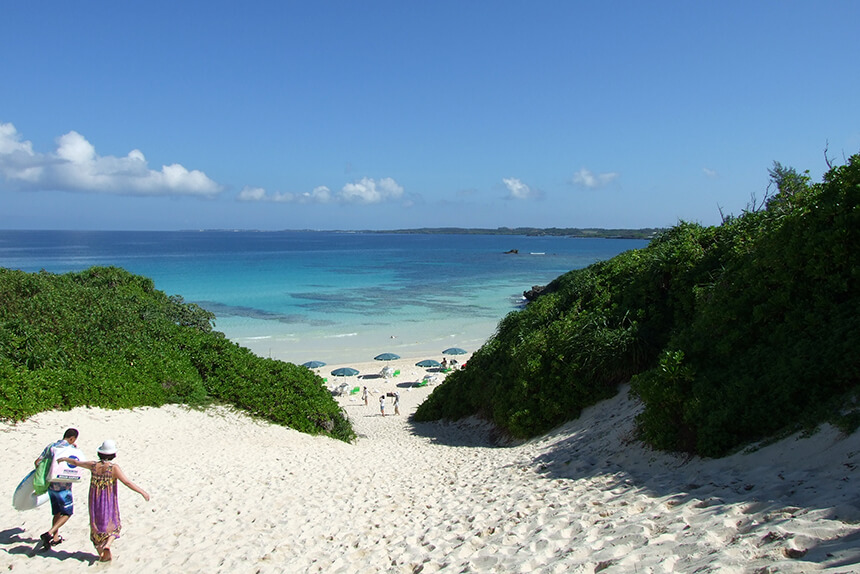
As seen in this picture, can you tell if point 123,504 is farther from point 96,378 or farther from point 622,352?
point 622,352

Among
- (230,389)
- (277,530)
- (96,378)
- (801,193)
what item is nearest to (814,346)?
(801,193)

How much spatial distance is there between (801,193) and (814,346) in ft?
12.6

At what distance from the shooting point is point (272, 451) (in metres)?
11.4

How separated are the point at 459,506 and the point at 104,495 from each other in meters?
4.20

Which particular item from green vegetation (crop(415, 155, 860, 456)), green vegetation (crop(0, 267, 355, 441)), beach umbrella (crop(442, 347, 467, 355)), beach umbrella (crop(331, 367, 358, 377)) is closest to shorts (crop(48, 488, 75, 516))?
green vegetation (crop(0, 267, 355, 441))

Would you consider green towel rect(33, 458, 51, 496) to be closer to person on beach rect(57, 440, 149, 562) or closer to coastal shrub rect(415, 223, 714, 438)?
person on beach rect(57, 440, 149, 562)

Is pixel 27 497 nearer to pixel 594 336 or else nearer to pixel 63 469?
pixel 63 469

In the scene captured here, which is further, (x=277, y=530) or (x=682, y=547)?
(x=277, y=530)

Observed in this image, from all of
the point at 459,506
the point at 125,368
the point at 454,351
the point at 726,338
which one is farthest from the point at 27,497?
the point at 454,351

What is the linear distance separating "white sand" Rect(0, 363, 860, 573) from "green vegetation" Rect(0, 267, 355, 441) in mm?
647

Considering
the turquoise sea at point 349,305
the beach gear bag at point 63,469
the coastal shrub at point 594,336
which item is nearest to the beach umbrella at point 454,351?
the turquoise sea at point 349,305

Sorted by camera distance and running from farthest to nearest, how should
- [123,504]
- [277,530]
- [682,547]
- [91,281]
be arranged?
[91,281], [123,504], [277,530], [682,547]

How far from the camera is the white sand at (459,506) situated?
4379mm

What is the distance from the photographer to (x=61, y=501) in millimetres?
6109
